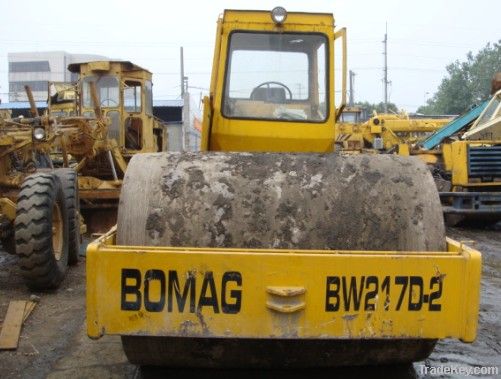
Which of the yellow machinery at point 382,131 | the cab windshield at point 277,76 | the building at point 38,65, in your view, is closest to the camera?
the cab windshield at point 277,76

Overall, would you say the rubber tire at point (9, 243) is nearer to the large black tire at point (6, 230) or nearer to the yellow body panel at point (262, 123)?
the large black tire at point (6, 230)

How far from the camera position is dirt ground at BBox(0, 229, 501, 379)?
3568 millimetres

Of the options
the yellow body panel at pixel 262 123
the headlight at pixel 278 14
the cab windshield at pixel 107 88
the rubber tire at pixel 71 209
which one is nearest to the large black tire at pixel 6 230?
the rubber tire at pixel 71 209

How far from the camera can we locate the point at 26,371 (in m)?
3.75

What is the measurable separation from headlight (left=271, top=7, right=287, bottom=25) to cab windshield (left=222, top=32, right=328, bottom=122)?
157 millimetres

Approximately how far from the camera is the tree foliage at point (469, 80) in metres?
50.9

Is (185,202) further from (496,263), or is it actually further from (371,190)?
(496,263)

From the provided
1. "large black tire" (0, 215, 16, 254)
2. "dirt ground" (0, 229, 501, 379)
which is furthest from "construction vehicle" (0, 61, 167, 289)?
"dirt ground" (0, 229, 501, 379)

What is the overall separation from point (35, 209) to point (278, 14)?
272cm

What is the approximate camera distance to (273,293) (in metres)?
2.76

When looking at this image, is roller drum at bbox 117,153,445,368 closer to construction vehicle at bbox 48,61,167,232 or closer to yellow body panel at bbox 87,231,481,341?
yellow body panel at bbox 87,231,481,341

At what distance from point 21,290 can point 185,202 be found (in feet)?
10.5

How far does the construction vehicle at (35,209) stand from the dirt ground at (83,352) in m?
0.34

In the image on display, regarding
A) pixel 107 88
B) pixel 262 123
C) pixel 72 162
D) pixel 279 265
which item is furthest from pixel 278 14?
pixel 107 88
